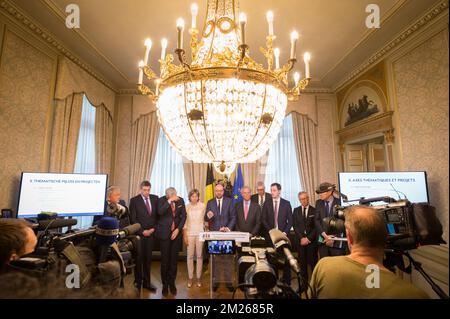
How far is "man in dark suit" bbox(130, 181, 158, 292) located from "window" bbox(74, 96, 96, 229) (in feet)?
3.69

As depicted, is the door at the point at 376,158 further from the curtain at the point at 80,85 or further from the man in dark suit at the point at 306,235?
the curtain at the point at 80,85

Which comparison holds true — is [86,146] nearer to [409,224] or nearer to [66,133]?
[66,133]

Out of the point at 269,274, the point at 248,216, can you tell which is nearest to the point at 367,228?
the point at 269,274

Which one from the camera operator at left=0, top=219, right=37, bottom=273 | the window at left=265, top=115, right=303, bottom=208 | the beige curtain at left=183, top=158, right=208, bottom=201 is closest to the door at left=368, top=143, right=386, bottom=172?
the window at left=265, top=115, right=303, bottom=208

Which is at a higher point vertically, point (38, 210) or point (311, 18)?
point (311, 18)

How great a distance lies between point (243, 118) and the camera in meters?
1.39

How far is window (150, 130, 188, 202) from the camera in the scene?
472cm

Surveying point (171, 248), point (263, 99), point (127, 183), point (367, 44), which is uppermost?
point (367, 44)

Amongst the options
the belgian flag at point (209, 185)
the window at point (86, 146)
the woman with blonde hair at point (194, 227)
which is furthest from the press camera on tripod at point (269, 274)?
the window at point (86, 146)

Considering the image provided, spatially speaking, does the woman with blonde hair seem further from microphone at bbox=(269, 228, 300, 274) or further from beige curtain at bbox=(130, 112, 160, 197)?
microphone at bbox=(269, 228, 300, 274)
